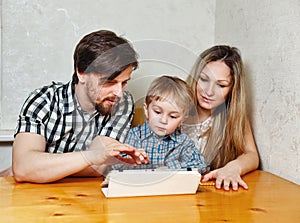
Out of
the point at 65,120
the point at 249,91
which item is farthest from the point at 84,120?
the point at 249,91

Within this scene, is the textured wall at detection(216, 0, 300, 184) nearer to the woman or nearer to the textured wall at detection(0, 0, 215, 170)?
the woman

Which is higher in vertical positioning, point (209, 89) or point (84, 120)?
point (209, 89)

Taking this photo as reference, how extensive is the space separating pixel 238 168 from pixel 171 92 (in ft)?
1.34

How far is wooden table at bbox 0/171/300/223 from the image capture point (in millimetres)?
904

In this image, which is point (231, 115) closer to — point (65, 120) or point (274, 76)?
point (274, 76)

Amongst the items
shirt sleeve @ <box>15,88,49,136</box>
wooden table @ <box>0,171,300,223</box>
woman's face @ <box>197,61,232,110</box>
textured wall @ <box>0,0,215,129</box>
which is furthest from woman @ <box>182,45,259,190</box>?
shirt sleeve @ <box>15,88,49,136</box>

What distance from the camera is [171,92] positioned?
3.29 ft

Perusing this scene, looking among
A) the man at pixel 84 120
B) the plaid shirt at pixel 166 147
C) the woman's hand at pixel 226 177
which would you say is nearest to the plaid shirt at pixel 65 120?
the man at pixel 84 120

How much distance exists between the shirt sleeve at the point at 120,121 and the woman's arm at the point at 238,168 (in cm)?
28

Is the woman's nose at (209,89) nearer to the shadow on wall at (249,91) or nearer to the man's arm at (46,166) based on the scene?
the shadow on wall at (249,91)

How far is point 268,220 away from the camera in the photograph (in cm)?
91

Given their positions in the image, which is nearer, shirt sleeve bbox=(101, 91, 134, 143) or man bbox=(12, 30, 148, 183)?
man bbox=(12, 30, 148, 183)

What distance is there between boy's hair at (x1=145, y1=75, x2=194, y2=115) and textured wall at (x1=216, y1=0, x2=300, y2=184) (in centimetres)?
37

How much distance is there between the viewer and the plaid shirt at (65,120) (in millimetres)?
1267
